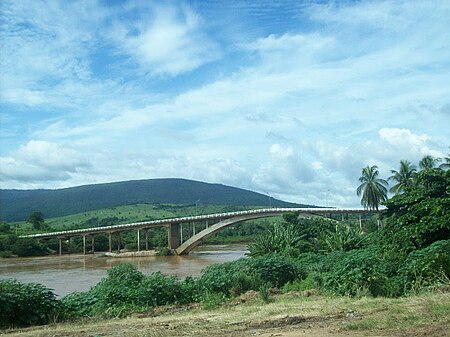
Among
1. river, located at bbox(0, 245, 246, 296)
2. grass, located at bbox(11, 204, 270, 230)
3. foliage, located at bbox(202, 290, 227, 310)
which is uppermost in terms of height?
grass, located at bbox(11, 204, 270, 230)

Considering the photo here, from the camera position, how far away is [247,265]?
19.3 meters

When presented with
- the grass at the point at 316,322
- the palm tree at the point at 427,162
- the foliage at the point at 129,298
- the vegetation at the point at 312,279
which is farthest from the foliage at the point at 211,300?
the palm tree at the point at 427,162

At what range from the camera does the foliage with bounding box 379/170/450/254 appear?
1612 centimetres

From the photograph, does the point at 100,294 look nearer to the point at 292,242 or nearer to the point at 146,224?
the point at 292,242

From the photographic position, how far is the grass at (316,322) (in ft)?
26.5

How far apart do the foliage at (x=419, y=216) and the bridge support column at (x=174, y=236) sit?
210ft

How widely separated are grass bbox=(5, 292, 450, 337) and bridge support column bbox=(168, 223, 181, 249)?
2720 inches

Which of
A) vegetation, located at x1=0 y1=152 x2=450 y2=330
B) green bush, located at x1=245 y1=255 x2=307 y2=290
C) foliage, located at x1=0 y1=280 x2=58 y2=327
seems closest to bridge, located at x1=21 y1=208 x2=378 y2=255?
green bush, located at x1=245 y1=255 x2=307 y2=290

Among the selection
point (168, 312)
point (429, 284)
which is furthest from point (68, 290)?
point (429, 284)

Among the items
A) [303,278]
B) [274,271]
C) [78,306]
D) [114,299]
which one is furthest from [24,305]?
[303,278]

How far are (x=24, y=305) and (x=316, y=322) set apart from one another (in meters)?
7.62

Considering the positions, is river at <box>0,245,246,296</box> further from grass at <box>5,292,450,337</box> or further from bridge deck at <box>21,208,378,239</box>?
grass at <box>5,292,450,337</box>

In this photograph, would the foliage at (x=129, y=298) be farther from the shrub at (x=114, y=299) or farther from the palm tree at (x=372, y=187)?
the palm tree at (x=372, y=187)

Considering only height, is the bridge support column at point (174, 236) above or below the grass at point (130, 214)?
below
